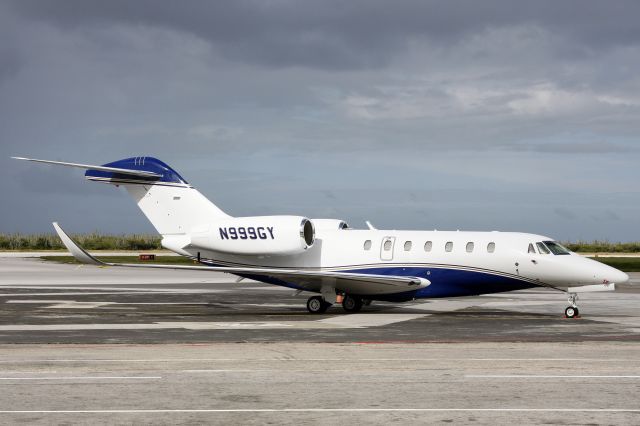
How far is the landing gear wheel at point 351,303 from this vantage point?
95.6 feet

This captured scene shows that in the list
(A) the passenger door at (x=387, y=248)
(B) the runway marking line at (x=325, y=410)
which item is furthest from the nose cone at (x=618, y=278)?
(B) the runway marking line at (x=325, y=410)

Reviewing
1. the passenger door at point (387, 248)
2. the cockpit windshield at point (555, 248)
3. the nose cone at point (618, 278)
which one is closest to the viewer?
the nose cone at point (618, 278)

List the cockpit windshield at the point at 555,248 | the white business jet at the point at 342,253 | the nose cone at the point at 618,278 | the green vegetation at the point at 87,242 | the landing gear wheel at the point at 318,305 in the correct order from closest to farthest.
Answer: the nose cone at the point at 618,278 → the white business jet at the point at 342,253 → the cockpit windshield at the point at 555,248 → the landing gear wheel at the point at 318,305 → the green vegetation at the point at 87,242

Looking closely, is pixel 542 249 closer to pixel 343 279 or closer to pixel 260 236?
pixel 343 279

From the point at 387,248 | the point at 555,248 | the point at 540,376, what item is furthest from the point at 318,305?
the point at 540,376

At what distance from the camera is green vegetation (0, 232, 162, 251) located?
314 ft

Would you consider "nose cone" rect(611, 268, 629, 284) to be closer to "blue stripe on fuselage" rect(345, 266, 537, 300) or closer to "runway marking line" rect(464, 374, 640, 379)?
"blue stripe on fuselage" rect(345, 266, 537, 300)

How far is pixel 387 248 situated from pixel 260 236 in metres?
4.17

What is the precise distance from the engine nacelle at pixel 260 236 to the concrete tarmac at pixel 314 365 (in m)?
2.12

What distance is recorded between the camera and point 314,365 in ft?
50.0

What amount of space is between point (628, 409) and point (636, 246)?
97666 millimetres

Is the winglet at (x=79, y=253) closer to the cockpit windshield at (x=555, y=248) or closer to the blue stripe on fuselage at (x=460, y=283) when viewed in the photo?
the blue stripe on fuselage at (x=460, y=283)

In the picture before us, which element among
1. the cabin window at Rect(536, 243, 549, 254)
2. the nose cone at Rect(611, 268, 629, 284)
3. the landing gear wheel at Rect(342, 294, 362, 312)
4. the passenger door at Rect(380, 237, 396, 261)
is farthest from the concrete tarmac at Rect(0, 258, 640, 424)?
the cabin window at Rect(536, 243, 549, 254)

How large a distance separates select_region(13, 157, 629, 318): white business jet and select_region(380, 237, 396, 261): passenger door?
0.03m
